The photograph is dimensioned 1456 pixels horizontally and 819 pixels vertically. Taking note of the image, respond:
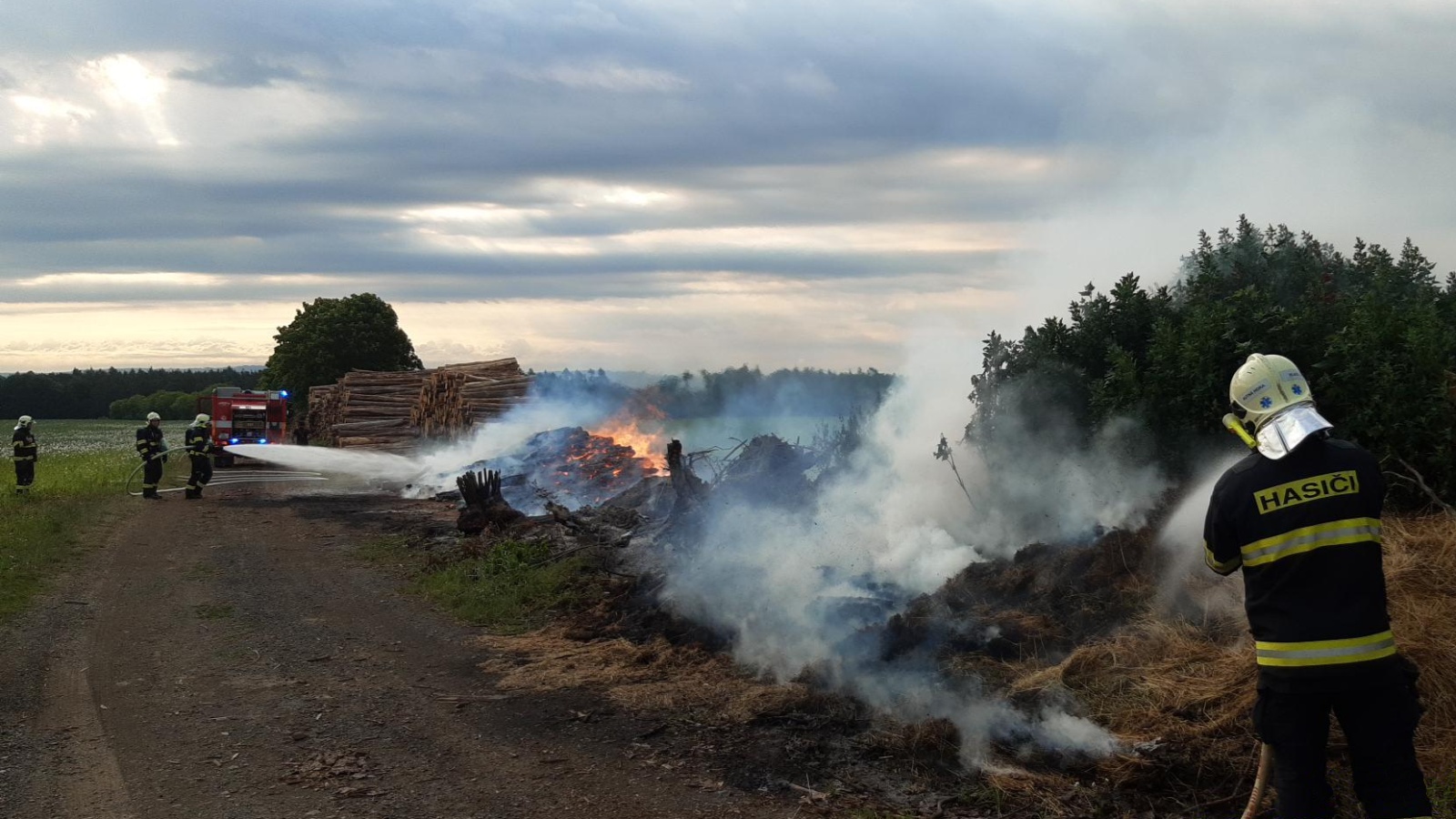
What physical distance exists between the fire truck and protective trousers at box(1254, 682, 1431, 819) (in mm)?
31657

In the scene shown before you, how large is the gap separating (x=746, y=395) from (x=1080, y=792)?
1684 cm

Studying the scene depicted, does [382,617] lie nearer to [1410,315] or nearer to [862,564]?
[862,564]

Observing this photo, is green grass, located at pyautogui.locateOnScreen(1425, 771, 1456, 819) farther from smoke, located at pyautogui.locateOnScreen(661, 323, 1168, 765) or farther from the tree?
the tree

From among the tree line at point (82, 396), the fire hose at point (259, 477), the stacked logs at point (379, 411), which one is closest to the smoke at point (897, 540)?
the fire hose at point (259, 477)

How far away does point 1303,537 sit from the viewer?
163 inches

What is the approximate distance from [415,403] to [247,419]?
518 cm

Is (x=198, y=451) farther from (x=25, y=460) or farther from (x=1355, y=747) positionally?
(x=1355, y=747)

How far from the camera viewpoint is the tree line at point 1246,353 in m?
8.19

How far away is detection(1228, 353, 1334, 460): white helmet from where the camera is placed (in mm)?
4199

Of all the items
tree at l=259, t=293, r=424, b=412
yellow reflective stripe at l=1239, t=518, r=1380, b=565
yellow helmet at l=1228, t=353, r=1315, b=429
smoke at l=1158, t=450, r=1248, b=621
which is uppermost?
tree at l=259, t=293, r=424, b=412

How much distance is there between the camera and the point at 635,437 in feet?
77.2

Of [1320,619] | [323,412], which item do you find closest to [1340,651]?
[1320,619]

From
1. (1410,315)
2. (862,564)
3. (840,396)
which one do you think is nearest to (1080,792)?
(862,564)

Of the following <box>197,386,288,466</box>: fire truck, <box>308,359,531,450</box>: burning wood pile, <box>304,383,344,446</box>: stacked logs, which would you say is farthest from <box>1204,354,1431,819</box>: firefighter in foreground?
<box>304,383,344,446</box>: stacked logs
